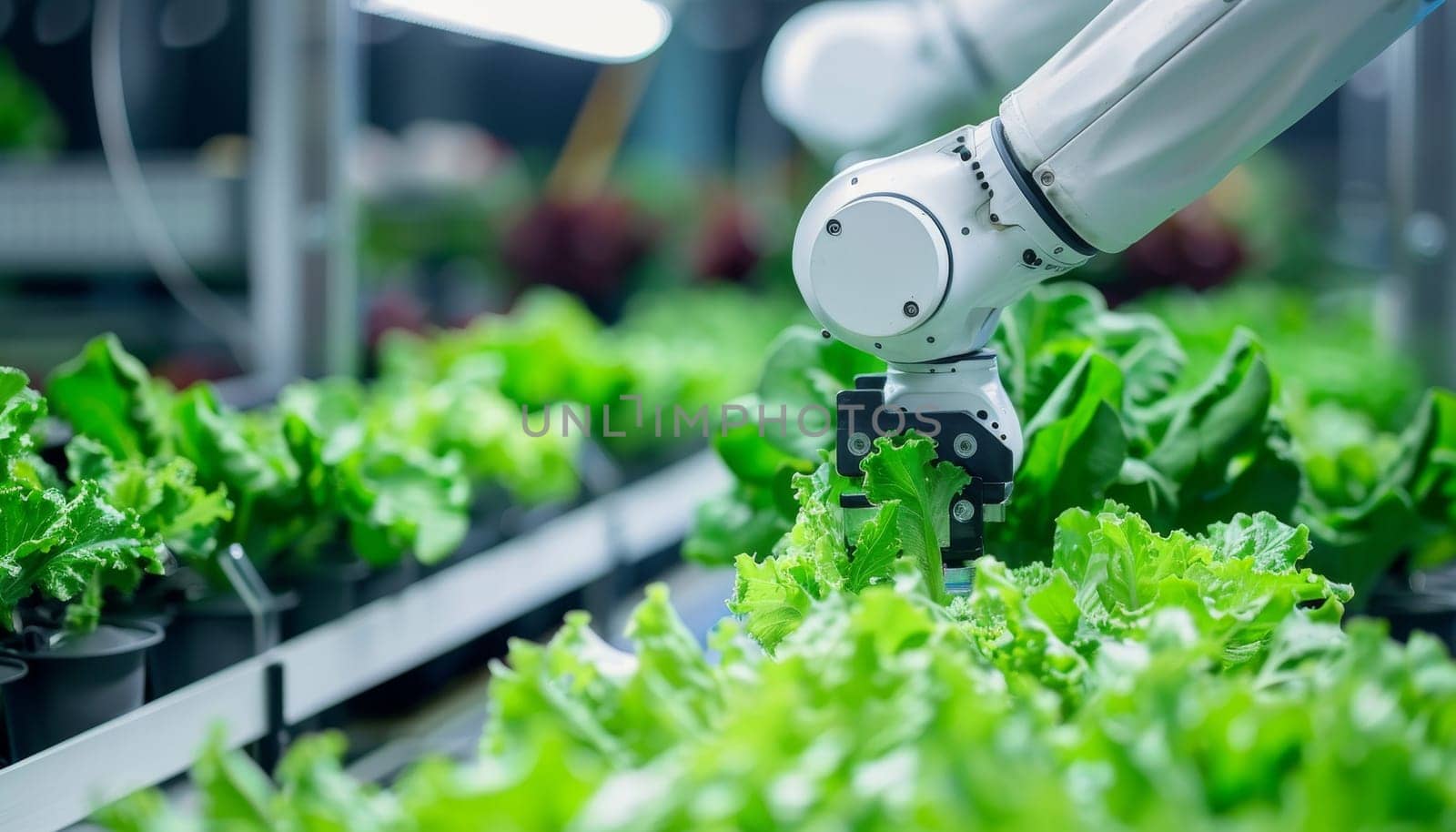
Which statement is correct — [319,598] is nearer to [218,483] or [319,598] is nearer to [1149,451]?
[218,483]

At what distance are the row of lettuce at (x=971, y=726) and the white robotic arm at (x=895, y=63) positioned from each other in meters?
1.18

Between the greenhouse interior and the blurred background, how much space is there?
21 millimetres

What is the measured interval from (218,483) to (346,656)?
0.95 feet

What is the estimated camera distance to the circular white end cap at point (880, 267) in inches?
47.4

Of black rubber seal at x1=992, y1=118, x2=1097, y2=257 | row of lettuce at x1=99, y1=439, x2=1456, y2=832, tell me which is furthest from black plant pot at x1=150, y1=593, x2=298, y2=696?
black rubber seal at x1=992, y1=118, x2=1097, y2=257

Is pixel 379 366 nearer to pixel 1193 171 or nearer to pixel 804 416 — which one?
pixel 804 416

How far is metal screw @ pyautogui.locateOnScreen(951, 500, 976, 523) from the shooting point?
1268 mm

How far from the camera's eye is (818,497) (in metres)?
1.30

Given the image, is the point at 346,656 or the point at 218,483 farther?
the point at 346,656

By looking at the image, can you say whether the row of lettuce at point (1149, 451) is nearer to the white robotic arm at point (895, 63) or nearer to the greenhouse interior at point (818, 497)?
the greenhouse interior at point (818, 497)

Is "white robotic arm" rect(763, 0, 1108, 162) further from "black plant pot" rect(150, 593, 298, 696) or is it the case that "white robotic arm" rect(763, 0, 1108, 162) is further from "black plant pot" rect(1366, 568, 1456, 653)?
"black plant pot" rect(150, 593, 298, 696)

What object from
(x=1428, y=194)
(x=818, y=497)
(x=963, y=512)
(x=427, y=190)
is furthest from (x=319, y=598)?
(x=427, y=190)

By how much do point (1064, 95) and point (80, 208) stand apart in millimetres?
3433

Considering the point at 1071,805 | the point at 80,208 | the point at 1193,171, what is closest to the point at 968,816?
the point at 1071,805
